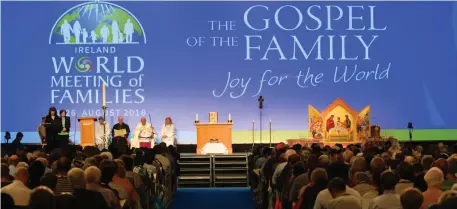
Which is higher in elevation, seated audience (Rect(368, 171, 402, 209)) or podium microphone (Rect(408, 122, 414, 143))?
podium microphone (Rect(408, 122, 414, 143))

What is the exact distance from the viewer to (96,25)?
18797 millimetres

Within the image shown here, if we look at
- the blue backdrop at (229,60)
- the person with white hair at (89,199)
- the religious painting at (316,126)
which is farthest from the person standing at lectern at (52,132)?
the person with white hair at (89,199)

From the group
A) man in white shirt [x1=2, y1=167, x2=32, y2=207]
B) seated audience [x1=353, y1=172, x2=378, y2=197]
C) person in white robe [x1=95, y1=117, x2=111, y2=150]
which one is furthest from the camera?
person in white robe [x1=95, y1=117, x2=111, y2=150]

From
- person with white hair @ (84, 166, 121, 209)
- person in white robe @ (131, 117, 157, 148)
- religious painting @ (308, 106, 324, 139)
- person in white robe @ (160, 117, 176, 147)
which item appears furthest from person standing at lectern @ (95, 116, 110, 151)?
person with white hair @ (84, 166, 121, 209)

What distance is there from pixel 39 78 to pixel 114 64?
1637mm

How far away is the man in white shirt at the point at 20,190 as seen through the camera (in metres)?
6.99

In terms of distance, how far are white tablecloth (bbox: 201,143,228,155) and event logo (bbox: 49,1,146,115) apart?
2717mm

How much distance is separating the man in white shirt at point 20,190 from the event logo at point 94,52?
1160 cm

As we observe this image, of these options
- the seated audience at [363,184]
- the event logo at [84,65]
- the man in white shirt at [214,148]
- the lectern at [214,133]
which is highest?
the event logo at [84,65]

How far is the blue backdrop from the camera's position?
18.8 meters

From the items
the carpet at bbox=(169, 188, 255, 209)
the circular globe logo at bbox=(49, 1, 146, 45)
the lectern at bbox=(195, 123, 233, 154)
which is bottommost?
the carpet at bbox=(169, 188, 255, 209)

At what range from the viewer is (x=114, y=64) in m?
18.9

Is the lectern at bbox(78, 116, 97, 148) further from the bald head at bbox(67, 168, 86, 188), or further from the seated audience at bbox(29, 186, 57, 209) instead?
the seated audience at bbox(29, 186, 57, 209)

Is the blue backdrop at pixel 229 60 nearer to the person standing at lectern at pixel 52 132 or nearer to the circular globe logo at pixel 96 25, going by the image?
the circular globe logo at pixel 96 25
